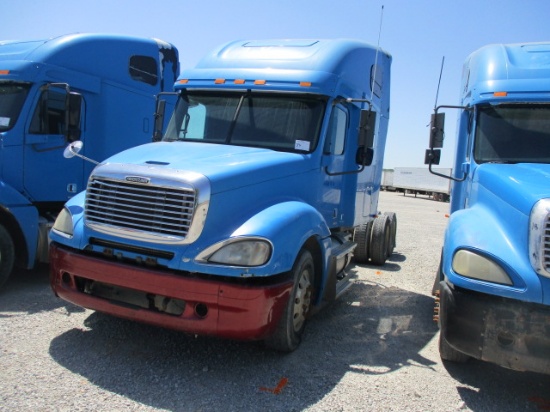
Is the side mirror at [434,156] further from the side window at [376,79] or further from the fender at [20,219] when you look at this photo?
the fender at [20,219]

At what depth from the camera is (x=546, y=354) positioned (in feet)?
11.0

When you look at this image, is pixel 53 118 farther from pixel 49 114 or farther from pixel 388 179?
pixel 388 179

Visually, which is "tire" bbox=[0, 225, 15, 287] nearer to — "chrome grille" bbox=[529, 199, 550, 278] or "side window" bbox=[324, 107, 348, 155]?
"side window" bbox=[324, 107, 348, 155]

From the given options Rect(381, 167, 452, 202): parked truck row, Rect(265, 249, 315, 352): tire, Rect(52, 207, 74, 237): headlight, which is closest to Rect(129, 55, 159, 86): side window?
Rect(52, 207, 74, 237): headlight

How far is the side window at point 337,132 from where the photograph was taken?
209 inches

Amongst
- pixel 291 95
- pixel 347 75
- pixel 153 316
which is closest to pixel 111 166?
pixel 153 316

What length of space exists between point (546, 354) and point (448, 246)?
1168mm

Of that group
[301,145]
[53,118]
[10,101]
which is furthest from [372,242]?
[10,101]

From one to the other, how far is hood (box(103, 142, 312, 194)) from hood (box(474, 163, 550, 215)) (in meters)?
1.78

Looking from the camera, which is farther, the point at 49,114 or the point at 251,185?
the point at 49,114

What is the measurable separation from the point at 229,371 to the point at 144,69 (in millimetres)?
5468

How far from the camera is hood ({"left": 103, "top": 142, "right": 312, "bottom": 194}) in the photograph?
13.1 feet

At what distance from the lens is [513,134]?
16.4 ft

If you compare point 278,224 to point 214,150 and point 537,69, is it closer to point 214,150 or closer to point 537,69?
point 214,150
